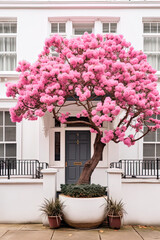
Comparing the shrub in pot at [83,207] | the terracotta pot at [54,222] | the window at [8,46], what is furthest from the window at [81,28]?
the terracotta pot at [54,222]

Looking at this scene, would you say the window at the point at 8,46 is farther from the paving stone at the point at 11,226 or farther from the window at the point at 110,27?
the paving stone at the point at 11,226

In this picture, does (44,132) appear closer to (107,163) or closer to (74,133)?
(74,133)

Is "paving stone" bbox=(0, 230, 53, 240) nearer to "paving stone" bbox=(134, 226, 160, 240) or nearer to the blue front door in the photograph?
"paving stone" bbox=(134, 226, 160, 240)

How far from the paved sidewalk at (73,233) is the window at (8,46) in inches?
251

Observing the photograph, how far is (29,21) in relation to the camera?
465 inches

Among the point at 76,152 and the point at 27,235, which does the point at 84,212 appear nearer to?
the point at 27,235

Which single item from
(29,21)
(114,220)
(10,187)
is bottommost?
(114,220)

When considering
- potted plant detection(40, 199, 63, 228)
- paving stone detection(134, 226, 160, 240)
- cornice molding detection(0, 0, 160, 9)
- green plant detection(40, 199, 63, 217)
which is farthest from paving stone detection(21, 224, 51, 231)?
cornice molding detection(0, 0, 160, 9)

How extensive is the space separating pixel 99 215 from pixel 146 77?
415 centimetres

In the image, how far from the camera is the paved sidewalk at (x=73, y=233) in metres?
7.11

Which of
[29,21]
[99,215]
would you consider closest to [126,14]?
[29,21]

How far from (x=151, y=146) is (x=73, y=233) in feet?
17.8


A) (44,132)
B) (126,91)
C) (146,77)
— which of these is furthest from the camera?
(44,132)

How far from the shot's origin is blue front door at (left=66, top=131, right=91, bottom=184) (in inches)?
458
